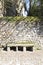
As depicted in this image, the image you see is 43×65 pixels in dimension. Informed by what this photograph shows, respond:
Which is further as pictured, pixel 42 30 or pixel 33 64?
pixel 42 30

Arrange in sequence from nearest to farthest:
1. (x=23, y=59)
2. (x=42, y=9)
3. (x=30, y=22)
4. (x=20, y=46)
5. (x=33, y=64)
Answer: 1. (x=33, y=64)
2. (x=23, y=59)
3. (x=20, y=46)
4. (x=30, y=22)
5. (x=42, y=9)

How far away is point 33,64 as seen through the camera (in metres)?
8.25

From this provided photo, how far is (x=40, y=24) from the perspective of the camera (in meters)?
12.8

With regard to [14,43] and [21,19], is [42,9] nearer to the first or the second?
[21,19]

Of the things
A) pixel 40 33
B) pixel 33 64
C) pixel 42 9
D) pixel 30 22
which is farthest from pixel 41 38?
pixel 33 64

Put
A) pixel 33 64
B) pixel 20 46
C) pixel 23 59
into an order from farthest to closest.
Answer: pixel 20 46 < pixel 23 59 < pixel 33 64

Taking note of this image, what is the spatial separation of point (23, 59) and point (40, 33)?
3879mm

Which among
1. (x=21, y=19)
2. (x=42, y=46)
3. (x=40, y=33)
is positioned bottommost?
(x=42, y=46)

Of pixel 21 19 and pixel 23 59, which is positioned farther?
pixel 21 19

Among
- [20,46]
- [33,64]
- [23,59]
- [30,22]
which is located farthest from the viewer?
[30,22]

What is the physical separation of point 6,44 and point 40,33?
2453 mm

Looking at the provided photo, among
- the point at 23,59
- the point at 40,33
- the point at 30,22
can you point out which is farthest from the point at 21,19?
the point at 23,59

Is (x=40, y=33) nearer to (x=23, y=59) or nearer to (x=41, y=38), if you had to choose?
(x=41, y=38)

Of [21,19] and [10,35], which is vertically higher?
[21,19]
